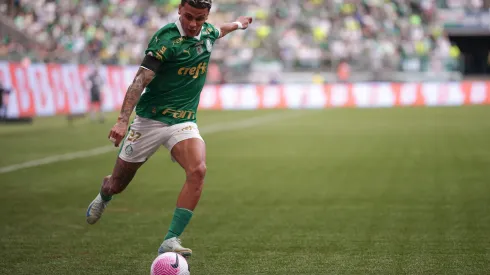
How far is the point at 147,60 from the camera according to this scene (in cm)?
720

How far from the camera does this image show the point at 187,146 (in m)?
7.42

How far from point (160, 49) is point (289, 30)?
1614 inches

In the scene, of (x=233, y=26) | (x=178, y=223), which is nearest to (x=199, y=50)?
(x=233, y=26)

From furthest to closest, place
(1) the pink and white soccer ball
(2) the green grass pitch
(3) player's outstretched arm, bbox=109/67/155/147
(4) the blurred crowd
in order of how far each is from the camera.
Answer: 1. (4) the blurred crowd
2. (2) the green grass pitch
3. (3) player's outstretched arm, bbox=109/67/155/147
4. (1) the pink and white soccer ball

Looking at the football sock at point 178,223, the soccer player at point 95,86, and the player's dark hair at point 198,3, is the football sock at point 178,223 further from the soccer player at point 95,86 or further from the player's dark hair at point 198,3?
the soccer player at point 95,86

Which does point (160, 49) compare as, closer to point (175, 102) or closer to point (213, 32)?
point (175, 102)

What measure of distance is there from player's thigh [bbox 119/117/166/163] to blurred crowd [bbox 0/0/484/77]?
33.4 metres

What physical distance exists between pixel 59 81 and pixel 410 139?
13854mm

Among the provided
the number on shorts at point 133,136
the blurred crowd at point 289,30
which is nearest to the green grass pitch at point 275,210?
the number on shorts at point 133,136

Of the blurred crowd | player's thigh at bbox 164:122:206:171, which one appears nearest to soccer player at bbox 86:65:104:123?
the blurred crowd

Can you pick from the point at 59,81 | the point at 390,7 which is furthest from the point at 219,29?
the point at 390,7

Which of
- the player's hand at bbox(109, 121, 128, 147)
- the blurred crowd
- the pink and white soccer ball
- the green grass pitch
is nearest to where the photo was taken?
the pink and white soccer ball

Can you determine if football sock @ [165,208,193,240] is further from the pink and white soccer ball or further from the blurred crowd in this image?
the blurred crowd

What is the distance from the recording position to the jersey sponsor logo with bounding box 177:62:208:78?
749cm
